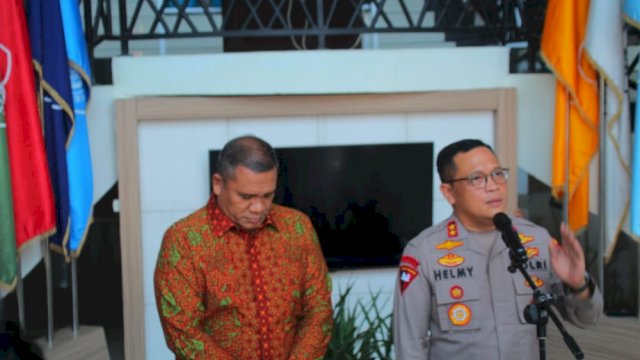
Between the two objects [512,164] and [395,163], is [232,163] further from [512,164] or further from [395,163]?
[512,164]

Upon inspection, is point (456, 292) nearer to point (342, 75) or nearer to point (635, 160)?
point (635, 160)

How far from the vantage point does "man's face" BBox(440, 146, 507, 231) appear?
2.55 m

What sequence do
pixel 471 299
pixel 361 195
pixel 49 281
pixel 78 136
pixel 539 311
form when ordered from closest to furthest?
pixel 539 311, pixel 471 299, pixel 78 136, pixel 49 281, pixel 361 195

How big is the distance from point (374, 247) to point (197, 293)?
2.23 m

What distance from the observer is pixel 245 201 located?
2.65 m

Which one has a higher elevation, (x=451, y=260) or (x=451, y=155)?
(x=451, y=155)

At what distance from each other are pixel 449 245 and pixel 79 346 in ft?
8.22

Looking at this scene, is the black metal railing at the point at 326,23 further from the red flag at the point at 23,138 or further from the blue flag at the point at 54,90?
the red flag at the point at 23,138

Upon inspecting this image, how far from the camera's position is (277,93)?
4508 millimetres

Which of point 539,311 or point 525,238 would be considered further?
point 525,238

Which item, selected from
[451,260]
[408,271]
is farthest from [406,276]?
[451,260]

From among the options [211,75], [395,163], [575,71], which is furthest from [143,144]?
[575,71]

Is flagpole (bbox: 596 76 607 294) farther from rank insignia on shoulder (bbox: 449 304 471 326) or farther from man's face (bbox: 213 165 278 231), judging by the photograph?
man's face (bbox: 213 165 278 231)

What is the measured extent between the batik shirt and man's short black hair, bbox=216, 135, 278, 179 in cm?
17
